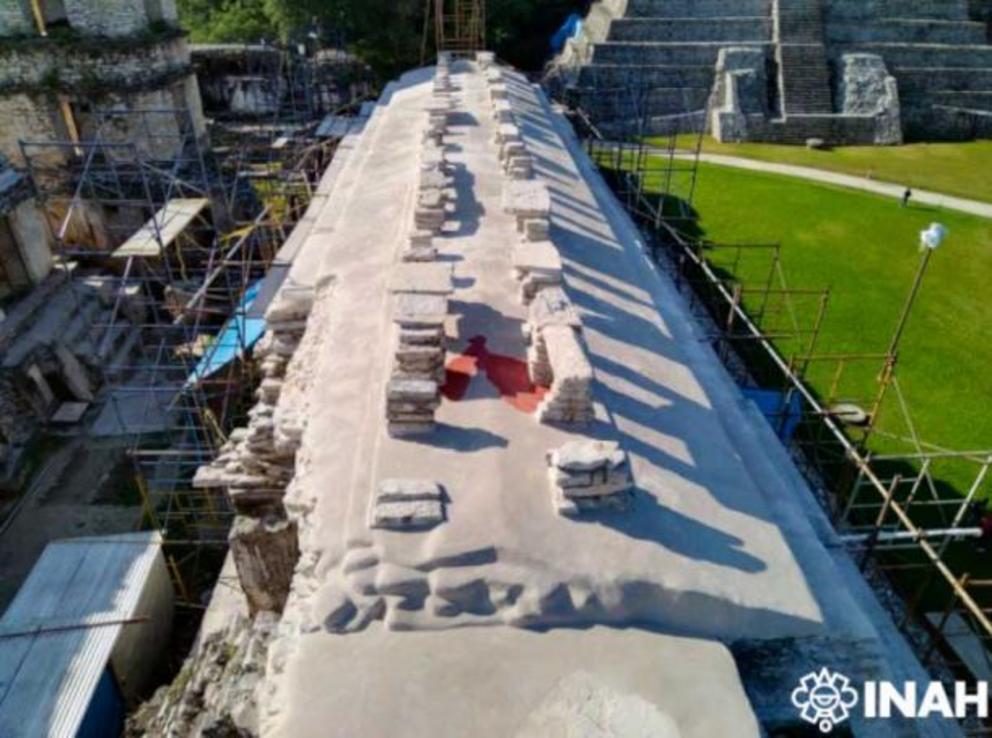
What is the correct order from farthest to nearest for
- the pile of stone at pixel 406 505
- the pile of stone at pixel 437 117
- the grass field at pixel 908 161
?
the grass field at pixel 908 161, the pile of stone at pixel 437 117, the pile of stone at pixel 406 505

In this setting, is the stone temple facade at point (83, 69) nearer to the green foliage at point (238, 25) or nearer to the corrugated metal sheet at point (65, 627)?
the green foliage at point (238, 25)

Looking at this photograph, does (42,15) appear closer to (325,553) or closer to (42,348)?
(42,348)

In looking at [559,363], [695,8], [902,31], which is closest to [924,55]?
[902,31]

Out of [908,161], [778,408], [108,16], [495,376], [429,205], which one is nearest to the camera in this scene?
[495,376]

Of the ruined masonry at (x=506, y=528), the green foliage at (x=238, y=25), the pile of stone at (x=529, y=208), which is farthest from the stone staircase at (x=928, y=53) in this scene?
the ruined masonry at (x=506, y=528)

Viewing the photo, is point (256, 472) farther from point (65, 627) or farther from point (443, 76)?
point (443, 76)

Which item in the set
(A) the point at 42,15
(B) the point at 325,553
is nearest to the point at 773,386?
(B) the point at 325,553

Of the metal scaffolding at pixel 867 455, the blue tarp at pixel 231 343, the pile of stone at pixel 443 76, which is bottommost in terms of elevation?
the metal scaffolding at pixel 867 455
